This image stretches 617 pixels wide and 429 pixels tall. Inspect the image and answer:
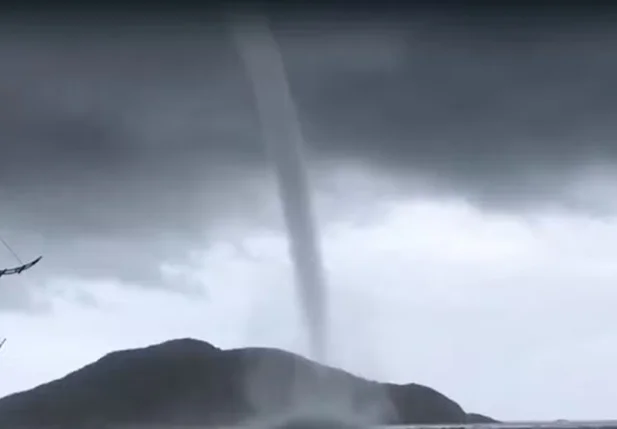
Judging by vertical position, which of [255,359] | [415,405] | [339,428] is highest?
[255,359]

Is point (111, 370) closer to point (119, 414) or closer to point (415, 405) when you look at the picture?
point (119, 414)

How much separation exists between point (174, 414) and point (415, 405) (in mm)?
39179

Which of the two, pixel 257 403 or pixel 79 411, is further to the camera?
pixel 79 411

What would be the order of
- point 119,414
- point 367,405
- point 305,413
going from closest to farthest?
point 305,413
point 367,405
point 119,414

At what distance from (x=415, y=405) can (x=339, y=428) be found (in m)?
43.7

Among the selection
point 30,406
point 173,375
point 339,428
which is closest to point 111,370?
point 173,375

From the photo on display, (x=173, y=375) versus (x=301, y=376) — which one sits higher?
(x=173, y=375)

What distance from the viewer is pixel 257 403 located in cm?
9906

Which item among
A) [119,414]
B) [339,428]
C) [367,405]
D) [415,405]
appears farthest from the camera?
[119,414]

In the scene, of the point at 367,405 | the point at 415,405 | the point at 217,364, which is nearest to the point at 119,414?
the point at 217,364

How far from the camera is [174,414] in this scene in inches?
4887

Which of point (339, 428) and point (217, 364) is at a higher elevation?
point (217, 364)

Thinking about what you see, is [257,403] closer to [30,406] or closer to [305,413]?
[305,413]

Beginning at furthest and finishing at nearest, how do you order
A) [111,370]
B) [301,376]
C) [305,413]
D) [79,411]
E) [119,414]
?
1. [111,370]
2. [119,414]
3. [79,411]
4. [301,376]
5. [305,413]
